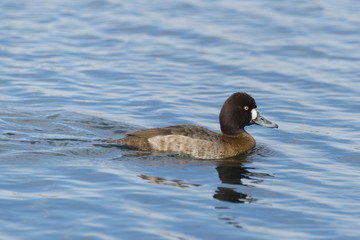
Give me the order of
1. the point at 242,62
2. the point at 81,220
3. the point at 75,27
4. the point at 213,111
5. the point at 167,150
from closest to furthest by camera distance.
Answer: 1. the point at 81,220
2. the point at 167,150
3. the point at 213,111
4. the point at 242,62
5. the point at 75,27

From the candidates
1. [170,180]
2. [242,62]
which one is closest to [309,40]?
[242,62]

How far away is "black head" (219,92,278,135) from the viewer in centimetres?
1226

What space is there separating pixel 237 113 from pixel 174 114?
8.12 ft

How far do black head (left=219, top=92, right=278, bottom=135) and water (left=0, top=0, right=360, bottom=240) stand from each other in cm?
62

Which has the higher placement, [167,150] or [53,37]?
[53,37]

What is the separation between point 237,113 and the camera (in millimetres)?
12328

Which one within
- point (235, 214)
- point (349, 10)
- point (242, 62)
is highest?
point (349, 10)

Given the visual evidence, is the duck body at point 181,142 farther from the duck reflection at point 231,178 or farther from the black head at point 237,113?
the black head at point 237,113

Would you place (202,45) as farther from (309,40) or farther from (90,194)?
(90,194)

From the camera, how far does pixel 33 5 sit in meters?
26.2

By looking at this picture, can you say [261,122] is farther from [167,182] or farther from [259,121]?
[167,182]

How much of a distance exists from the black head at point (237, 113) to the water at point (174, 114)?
24.5 inches

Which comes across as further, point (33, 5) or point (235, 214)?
point (33, 5)

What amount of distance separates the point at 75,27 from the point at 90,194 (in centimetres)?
1443
